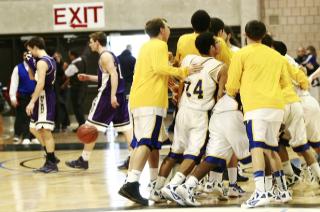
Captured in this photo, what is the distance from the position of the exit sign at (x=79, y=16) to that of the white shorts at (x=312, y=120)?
409 inches

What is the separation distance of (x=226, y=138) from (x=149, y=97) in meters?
0.86

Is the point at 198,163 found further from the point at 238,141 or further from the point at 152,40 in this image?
the point at 152,40

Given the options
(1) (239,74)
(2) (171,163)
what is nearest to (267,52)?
(1) (239,74)

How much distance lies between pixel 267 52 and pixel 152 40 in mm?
1191

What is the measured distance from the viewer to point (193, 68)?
300 inches

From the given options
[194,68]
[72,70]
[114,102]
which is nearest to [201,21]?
[194,68]

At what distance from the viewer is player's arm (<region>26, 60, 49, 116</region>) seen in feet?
34.2

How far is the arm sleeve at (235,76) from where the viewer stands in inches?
289

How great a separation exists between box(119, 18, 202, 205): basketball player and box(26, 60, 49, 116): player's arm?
112 inches

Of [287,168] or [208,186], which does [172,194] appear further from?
[287,168]

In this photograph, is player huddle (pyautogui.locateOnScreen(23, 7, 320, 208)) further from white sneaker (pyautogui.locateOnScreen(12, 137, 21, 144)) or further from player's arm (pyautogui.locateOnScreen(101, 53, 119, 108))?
white sneaker (pyautogui.locateOnScreen(12, 137, 21, 144))

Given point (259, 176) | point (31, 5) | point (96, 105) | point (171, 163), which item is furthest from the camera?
point (31, 5)

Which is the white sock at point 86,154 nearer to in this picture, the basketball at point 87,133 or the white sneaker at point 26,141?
the basketball at point 87,133

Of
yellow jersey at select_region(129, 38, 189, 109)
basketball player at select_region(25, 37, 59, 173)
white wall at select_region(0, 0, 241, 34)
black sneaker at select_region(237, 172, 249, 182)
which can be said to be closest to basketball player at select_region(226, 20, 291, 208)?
yellow jersey at select_region(129, 38, 189, 109)
